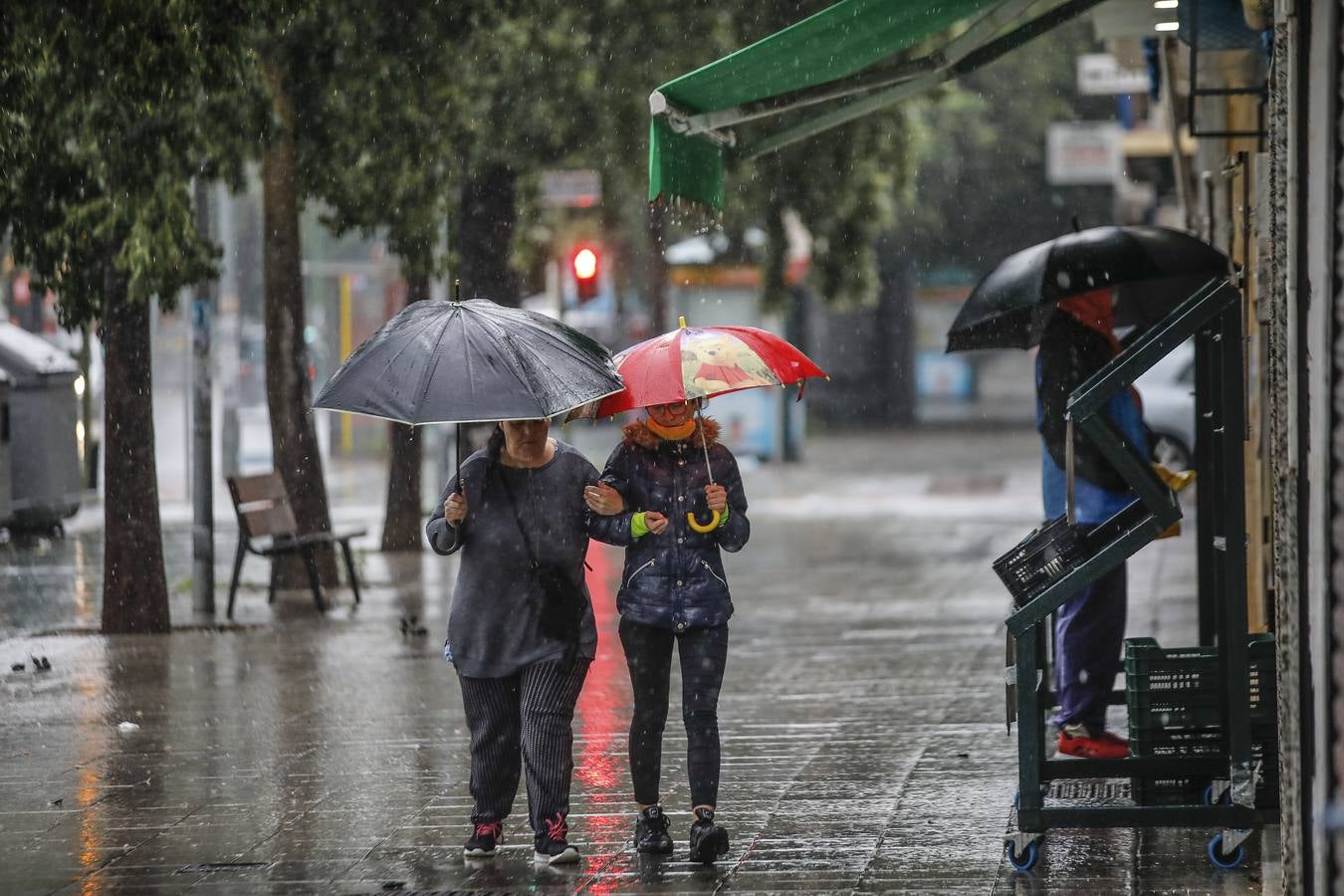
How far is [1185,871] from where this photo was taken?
6285mm

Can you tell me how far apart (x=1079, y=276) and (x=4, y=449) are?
13.3m

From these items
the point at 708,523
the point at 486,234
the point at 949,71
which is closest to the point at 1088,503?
the point at 949,71

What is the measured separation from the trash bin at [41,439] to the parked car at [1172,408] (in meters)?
11.4

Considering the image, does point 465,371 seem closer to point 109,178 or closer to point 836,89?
point 836,89

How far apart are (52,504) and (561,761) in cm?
1407

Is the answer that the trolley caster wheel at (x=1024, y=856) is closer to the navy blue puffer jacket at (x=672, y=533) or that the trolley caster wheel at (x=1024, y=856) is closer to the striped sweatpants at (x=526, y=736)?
the navy blue puffer jacket at (x=672, y=533)

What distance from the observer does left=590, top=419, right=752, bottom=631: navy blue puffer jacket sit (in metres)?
6.50

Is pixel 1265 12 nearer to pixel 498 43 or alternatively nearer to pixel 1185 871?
pixel 1185 871

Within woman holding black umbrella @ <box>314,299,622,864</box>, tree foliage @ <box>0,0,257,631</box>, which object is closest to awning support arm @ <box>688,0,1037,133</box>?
woman holding black umbrella @ <box>314,299,622,864</box>

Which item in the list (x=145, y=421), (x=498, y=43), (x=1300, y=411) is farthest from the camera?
(x=498, y=43)

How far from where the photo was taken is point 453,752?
28.4ft

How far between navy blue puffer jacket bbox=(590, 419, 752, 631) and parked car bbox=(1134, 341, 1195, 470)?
16.3 meters

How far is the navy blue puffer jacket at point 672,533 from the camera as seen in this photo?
6.50m

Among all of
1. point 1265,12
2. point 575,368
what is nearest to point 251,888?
point 575,368
